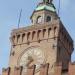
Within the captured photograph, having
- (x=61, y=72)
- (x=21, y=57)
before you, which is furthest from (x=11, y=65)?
(x=61, y=72)

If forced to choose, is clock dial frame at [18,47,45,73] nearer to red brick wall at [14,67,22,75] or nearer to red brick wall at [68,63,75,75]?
red brick wall at [14,67,22,75]

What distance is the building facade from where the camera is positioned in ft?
136

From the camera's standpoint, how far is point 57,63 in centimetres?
3816

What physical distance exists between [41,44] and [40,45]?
0.15 meters

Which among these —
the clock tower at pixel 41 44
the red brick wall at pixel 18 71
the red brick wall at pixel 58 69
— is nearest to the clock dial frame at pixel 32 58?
the clock tower at pixel 41 44

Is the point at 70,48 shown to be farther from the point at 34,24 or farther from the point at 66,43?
the point at 34,24

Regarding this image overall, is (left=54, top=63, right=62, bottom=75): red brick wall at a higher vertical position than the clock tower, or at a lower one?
lower

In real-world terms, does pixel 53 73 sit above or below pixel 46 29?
below

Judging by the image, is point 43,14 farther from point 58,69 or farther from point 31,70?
point 58,69

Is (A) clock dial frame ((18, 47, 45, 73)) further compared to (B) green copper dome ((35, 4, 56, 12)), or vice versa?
(B) green copper dome ((35, 4, 56, 12))

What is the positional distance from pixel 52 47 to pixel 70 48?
166 inches

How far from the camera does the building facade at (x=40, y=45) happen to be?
41.6 metres

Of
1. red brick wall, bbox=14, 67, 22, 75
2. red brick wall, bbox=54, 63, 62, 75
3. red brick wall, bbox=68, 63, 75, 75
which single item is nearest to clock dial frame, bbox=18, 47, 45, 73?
red brick wall, bbox=14, 67, 22, 75

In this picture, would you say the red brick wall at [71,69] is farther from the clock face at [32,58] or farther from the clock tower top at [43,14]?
the clock tower top at [43,14]
